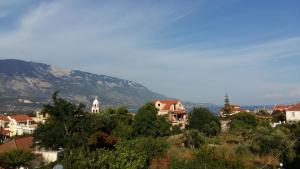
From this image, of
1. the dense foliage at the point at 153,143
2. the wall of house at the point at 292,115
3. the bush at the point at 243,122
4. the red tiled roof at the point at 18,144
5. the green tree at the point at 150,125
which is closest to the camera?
the dense foliage at the point at 153,143

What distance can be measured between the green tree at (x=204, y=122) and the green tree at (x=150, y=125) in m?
3.73

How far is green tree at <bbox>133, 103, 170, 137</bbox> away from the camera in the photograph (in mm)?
34625

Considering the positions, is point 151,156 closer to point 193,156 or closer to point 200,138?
point 193,156

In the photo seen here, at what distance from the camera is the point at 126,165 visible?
830 inches

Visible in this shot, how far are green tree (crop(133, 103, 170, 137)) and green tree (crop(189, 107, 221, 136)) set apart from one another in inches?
147

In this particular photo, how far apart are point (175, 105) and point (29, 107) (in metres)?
145

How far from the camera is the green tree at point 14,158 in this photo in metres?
23.8

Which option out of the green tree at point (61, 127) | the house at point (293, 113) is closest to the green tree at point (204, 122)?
the house at point (293, 113)

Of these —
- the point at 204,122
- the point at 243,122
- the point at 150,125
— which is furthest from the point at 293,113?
the point at 150,125

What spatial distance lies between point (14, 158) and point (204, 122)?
757 inches

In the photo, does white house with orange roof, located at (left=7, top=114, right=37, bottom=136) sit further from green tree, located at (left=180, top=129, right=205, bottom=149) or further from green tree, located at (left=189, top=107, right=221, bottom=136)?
green tree, located at (left=180, top=129, right=205, bottom=149)

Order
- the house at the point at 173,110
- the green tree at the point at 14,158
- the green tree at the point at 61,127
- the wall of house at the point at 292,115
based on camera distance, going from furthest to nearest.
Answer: the house at the point at 173,110 → the wall of house at the point at 292,115 → the green tree at the point at 61,127 → the green tree at the point at 14,158

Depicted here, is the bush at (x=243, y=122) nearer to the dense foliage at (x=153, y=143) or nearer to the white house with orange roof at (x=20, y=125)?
the dense foliage at (x=153, y=143)

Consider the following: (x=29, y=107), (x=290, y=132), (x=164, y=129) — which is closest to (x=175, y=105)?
(x=164, y=129)
